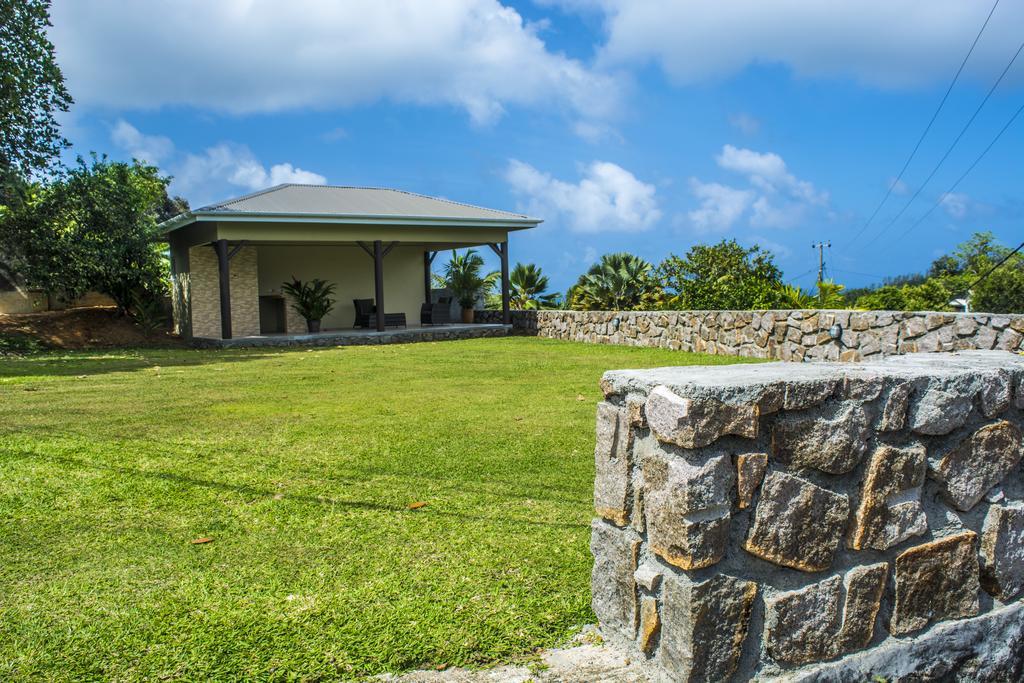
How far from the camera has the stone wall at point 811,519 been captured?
2143 millimetres

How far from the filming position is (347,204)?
2022 centimetres

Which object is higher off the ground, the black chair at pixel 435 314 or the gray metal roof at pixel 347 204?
the gray metal roof at pixel 347 204

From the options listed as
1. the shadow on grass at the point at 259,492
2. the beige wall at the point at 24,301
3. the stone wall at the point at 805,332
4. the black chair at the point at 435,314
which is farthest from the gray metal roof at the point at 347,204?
the shadow on grass at the point at 259,492

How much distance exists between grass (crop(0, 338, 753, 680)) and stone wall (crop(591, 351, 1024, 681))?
621 millimetres

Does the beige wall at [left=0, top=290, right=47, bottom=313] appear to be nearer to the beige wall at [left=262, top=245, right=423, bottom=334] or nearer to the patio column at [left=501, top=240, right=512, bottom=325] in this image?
the beige wall at [left=262, top=245, right=423, bottom=334]

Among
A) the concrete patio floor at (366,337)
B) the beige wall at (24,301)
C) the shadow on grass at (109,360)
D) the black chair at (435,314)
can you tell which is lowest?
the shadow on grass at (109,360)

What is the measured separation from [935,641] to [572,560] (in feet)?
4.58

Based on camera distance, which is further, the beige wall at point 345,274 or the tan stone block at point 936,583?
the beige wall at point 345,274

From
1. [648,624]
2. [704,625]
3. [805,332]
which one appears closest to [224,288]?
[805,332]

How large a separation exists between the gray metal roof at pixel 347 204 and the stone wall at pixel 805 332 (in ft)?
18.3

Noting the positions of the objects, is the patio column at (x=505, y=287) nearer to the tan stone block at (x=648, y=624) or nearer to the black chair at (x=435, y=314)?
the black chair at (x=435, y=314)

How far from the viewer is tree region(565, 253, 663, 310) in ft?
71.1

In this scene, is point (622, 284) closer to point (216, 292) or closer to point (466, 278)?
point (466, 278)

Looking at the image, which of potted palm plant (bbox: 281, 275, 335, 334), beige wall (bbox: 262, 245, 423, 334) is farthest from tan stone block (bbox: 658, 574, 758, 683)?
beige wall (bbox: 262, 245, 423, 334)
